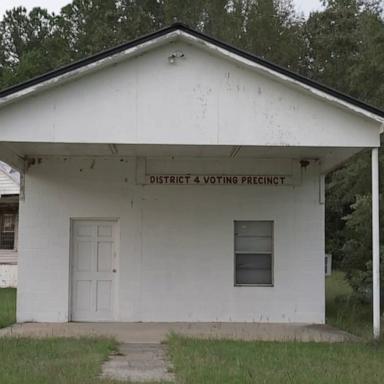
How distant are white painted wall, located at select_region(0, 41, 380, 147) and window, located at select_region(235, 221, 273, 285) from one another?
12.9 feet

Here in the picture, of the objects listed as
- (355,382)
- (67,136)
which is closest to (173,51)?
(67,136)

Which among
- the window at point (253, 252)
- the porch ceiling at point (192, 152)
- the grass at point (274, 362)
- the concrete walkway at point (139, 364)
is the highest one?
the porch ceiling at point (192, 152)

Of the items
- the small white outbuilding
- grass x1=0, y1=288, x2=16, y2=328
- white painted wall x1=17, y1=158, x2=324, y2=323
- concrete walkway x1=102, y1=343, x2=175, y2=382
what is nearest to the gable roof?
the small white outbuilding

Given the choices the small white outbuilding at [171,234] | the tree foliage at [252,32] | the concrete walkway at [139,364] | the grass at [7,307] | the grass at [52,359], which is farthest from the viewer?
the tree foliage at [252,32]

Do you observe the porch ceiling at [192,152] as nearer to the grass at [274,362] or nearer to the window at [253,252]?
the window at [253,252]

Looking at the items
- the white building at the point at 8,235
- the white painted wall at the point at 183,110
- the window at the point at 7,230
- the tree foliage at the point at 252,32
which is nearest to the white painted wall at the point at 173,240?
the white painted wall at the point at 183,110

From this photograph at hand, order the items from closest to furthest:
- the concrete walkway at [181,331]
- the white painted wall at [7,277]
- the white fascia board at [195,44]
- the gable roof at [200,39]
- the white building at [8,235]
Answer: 1. the gable roof at [200,39]
2. the white fascia board at [195,44]
3. the concrete walkway at [181,331]
4. the white building at [8,235]
5. the white painted wall at [7,277]

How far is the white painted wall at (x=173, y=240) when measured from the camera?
51.8ft

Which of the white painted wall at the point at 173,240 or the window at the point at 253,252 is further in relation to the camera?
the window at the point at 253,252

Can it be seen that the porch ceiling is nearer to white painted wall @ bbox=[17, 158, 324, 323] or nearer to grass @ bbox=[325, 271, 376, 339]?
white painted wall @ bbox=[17, 158, 324, 323]

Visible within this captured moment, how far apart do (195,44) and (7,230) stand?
15843 mm

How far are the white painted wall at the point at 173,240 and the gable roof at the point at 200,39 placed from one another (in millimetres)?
3714

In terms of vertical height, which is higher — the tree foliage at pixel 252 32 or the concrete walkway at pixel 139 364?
the tree foliage at pixel 252 32

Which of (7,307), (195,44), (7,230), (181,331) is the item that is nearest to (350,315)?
(181,331)
